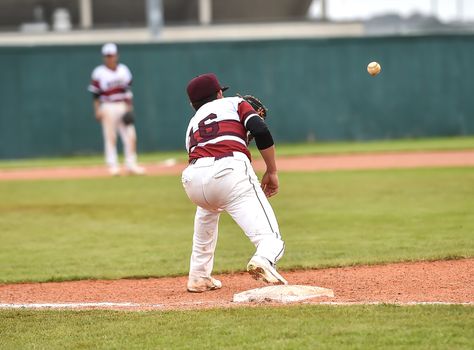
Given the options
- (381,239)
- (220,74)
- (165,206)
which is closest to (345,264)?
(381,239)

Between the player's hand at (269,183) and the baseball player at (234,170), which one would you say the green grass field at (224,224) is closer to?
the player's hand at (269,183)

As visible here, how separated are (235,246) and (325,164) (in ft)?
30.6

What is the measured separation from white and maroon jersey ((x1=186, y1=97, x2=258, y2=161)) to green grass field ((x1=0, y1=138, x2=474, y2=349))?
4.07ft

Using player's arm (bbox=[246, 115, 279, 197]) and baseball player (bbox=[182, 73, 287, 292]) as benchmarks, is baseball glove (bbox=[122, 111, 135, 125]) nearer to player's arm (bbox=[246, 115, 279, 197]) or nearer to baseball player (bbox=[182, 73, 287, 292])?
baseball player (bbox=[182, 73, 287, 292])

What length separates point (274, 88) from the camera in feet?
83.8

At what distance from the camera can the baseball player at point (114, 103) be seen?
18625mm

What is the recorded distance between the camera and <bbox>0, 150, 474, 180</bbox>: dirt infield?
62.5 feet

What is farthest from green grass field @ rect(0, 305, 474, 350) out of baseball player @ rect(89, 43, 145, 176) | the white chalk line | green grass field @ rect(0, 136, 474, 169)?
green grass field @ rect(0, 136, 474, 169)

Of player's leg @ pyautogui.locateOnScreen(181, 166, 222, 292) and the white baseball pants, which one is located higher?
the white baseball pants

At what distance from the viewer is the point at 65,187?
672 inches

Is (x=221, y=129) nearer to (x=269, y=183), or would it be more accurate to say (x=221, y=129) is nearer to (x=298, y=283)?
(x=269, y=183)

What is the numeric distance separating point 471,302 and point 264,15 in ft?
111

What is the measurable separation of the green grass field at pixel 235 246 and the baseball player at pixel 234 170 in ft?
2.19

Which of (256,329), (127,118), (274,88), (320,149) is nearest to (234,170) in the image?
(256,329)
